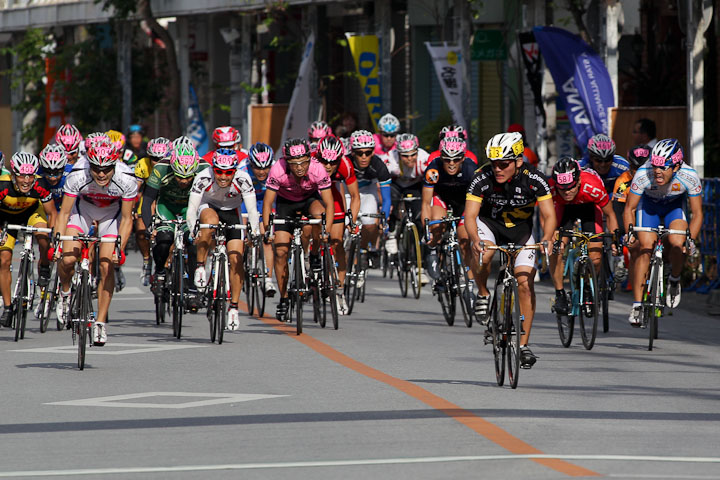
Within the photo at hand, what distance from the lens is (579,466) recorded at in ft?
27.3

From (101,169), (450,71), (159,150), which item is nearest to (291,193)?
(159,150)

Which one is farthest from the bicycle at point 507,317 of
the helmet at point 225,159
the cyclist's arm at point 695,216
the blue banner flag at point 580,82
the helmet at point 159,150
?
the blue banner flag at point 580,82

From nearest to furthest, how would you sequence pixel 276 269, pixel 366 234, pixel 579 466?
pixel 579 466, pixel 276 269, pixel 366 234

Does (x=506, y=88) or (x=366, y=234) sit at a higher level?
(x=506, y=88)

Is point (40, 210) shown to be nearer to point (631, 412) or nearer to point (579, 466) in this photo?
point (631, 412)

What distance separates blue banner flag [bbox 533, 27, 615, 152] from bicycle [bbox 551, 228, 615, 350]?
26.6 ft

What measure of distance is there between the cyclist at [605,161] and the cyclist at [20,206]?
5.54 m

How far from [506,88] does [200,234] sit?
20636 millimetres

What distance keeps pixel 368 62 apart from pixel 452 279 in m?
14.6

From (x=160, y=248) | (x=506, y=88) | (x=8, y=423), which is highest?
(x=506, y=88)

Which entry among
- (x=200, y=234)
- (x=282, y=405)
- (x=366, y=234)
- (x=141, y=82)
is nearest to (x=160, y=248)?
(x=200, y=234)

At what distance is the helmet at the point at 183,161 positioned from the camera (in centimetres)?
1590

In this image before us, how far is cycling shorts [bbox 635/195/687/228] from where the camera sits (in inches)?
600

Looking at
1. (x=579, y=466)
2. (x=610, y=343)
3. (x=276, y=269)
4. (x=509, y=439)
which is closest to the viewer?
A: (x=579, y=466)
